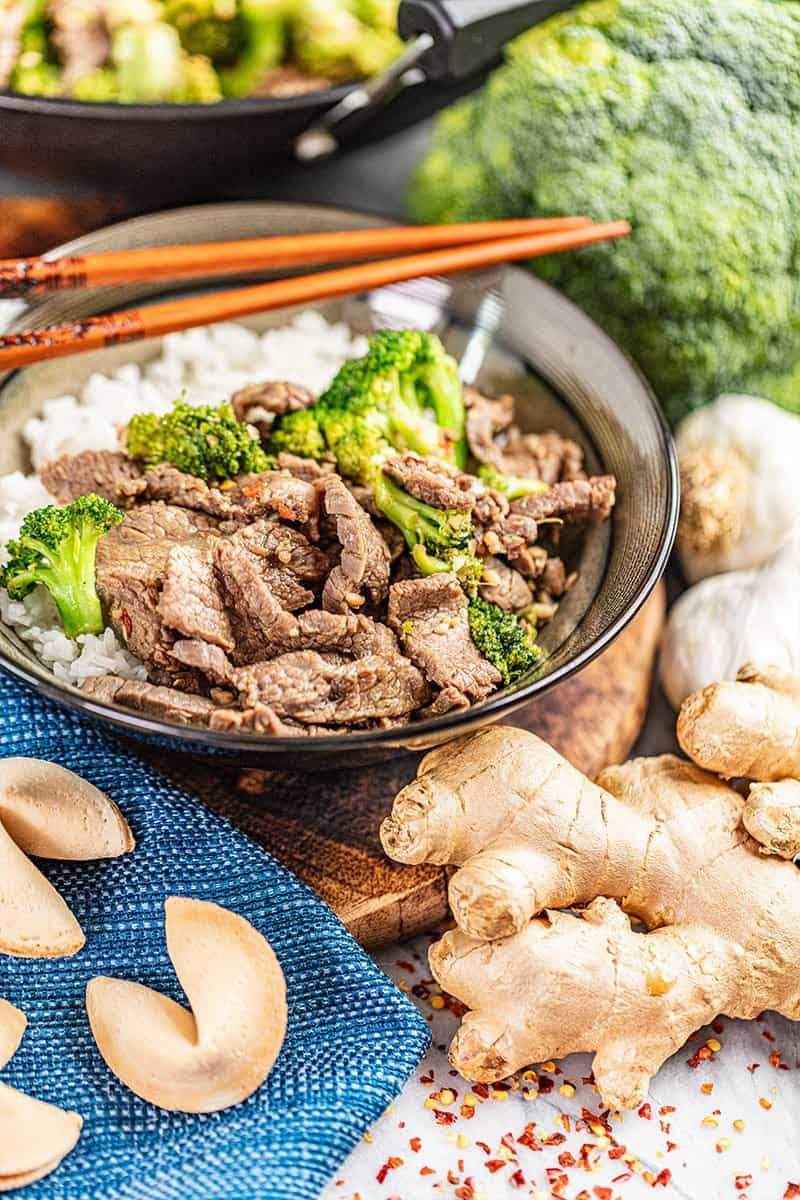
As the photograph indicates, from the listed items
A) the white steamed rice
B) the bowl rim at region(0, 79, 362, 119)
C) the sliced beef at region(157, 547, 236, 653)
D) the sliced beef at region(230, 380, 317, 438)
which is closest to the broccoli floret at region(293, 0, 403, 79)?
the bowl rim at region(0, 79, 362, 119)

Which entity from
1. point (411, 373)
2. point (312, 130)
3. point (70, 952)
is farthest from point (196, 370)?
point (70, 952)

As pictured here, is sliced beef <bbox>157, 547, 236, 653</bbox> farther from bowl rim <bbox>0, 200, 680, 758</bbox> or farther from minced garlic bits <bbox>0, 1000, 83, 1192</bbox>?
minced garlic bits <bbox>0, 1000, 83, 1192</bbox>

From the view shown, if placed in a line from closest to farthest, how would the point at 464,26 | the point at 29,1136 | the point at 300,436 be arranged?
the point at 29,1136 < the point at 300,436 < the point at 464,26

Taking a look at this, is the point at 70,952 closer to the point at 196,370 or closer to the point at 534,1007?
the point at 534,1007

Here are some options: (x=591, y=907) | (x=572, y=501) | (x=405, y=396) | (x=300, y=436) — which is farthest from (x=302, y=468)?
(x=591, y=907)

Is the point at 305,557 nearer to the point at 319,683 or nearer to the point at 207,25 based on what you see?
the point at 319,683

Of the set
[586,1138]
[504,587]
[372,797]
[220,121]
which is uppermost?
[220,121]
